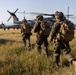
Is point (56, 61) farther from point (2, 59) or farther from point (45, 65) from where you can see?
point (2, 59)

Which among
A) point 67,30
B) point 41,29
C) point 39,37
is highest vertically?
point 67,30

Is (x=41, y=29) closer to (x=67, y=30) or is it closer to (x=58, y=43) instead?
(x=58, y=43)

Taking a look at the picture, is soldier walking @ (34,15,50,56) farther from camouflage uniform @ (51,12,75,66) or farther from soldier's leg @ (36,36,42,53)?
camouflage uniform @ (51,12,75,66)

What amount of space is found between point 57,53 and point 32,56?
180 centimetres

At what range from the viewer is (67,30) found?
8.52 m

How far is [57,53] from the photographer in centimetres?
951

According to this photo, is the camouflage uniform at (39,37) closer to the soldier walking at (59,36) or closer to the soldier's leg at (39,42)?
the soldier's leg at (39,42)

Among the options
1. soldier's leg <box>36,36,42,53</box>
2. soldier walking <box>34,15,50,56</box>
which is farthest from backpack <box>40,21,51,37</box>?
soldier's leg <box>36,36,42,53</box>

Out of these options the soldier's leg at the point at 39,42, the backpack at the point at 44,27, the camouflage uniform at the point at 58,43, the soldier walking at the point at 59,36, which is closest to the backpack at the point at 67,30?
the soldier walking at the point at 59,36

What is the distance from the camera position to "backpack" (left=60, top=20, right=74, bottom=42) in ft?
27.9

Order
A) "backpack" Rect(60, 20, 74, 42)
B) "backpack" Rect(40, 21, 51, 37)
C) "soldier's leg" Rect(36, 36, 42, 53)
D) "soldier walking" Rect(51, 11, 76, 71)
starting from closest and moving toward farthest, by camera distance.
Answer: "backpack" Rect(60, 20, 74, 42), "soldier walking" Rect(51, 11, 76, 71), "backpack" Rect(40, 21, 51, 37), "soldier's leg" Rect(36, 36, 42, 53)

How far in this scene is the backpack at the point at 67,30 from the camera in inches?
334

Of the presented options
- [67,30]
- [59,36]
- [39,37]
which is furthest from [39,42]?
[67,30]

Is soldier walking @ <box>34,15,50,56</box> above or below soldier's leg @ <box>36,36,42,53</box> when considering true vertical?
above
